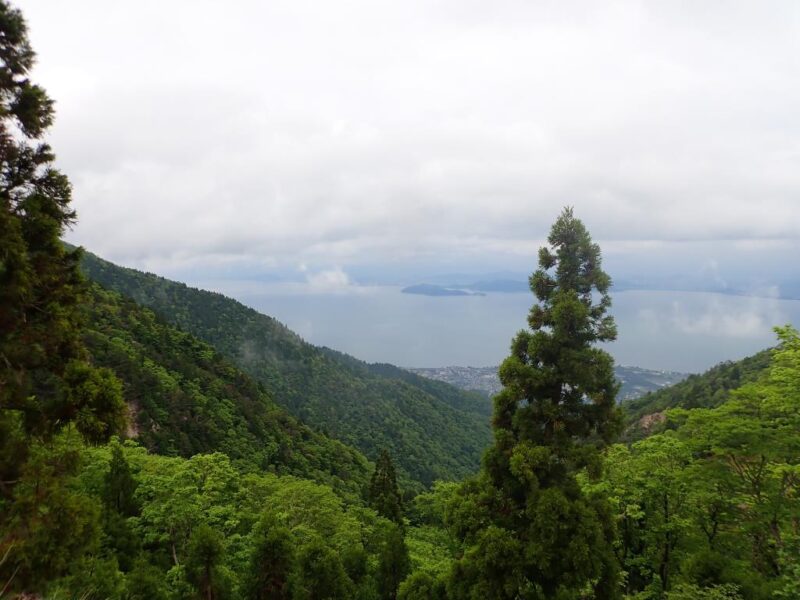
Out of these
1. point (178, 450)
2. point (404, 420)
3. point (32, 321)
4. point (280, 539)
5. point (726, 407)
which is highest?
point (32, 321)

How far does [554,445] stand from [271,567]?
1339 centimetres

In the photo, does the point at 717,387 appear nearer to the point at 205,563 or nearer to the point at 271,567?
the point at 271,567

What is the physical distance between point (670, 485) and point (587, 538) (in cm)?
463

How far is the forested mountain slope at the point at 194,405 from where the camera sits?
153 feet

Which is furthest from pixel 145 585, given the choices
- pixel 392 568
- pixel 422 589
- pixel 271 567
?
pixel 392 568

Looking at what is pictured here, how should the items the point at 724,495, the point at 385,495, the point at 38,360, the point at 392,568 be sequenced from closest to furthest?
1. the point at 38,360
2. the point at 724,495
3. the point at 392,568
4. the point at 385,495

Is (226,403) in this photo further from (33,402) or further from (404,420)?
(404,420)

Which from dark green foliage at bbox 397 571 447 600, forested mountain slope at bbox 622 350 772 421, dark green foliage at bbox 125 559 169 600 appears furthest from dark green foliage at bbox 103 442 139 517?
forested mountain slope at bbox 622 350 772 421

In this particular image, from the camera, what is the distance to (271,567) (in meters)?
17.8

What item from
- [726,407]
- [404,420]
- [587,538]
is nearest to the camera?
[587,538]

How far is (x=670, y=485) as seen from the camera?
42.6ft

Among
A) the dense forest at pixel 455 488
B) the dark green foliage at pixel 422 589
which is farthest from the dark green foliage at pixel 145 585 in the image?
the dark green foliage at pixel 422 589

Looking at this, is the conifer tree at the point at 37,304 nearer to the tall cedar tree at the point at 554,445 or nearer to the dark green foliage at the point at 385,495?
the tall cedar tree at the point at 554,445

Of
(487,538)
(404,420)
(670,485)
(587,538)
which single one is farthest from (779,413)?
(404,420)
